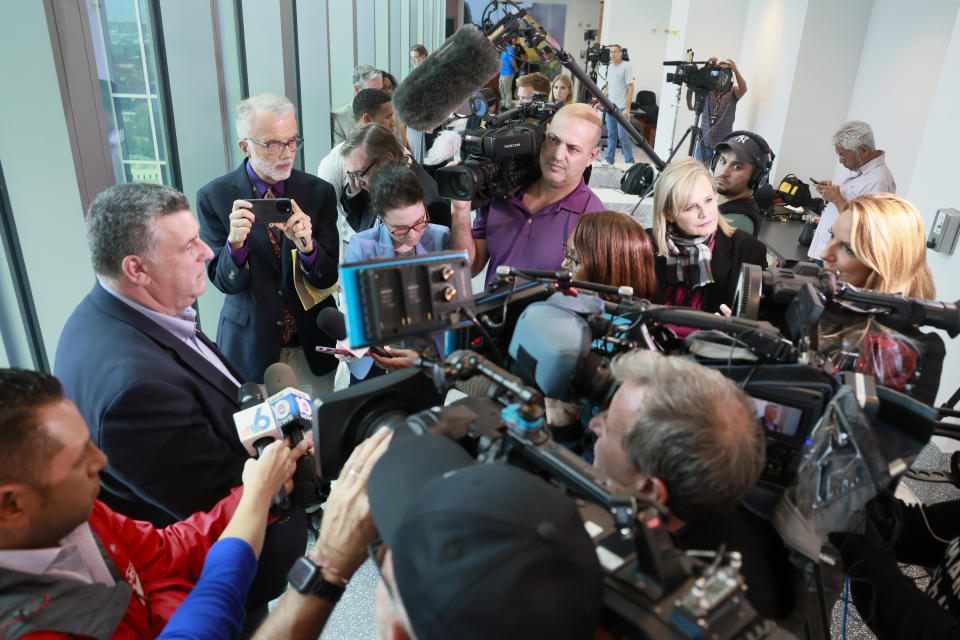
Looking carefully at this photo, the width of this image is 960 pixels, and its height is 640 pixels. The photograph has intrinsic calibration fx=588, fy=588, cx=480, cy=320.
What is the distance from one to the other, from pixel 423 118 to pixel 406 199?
1.03 feet

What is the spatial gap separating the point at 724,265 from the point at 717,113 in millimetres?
4570

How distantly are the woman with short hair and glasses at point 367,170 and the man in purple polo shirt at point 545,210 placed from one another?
35 centimetres

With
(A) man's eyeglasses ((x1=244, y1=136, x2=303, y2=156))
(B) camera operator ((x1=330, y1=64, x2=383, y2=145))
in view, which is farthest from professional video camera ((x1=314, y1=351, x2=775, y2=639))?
(B) camera operator ((x1=330, y1=64, x2=383, y2=145))

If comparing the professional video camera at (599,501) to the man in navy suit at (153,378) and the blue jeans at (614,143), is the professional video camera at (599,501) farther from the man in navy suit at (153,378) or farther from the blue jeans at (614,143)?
the blue jeans at (614,143)

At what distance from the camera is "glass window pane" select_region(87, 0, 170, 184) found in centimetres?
186

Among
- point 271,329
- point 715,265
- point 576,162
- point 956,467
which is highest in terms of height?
point 576,162

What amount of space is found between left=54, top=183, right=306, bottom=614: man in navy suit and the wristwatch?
16.3 inches

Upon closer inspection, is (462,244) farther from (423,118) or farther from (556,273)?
(556,273)

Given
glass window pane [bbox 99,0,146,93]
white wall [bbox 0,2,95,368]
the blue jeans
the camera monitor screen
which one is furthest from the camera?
the blue jeans

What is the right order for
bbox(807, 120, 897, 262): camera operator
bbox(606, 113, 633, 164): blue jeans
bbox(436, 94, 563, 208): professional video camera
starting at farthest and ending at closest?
1. bbox(606, 113, 633, 164): blue jeans
2. bbox(807, 120, 897, 262): camera operator
3. bbox(436, 94, 563, 208): professional video camera

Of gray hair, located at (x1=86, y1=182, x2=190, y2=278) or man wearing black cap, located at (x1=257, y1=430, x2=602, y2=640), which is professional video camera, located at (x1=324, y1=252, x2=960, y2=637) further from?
gray hair, located at (x1=86, y1=182, x2=190, y2=278)

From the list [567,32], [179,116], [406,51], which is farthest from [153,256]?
[567,32]

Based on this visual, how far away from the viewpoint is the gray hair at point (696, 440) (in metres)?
0.80

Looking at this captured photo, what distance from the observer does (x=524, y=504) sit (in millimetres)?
567
